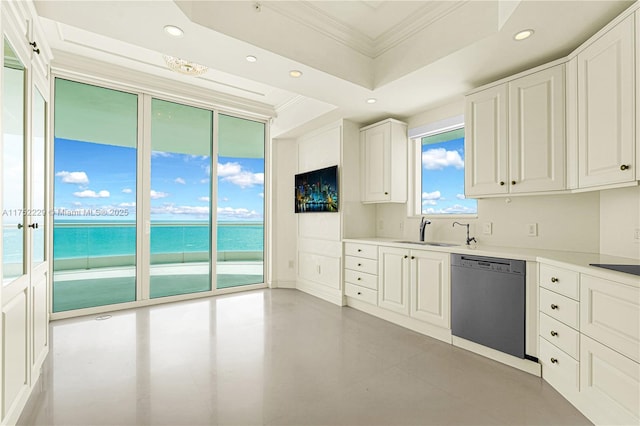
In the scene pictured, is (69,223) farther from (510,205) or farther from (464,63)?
(510,205)

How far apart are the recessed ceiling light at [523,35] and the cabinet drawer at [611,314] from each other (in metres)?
1.75

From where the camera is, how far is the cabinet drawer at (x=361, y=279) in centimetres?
373

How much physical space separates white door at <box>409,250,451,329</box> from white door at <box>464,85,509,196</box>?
0.79 meters

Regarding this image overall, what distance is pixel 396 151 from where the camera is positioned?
3990mm

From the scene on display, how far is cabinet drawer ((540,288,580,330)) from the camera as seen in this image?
1937 millimetres

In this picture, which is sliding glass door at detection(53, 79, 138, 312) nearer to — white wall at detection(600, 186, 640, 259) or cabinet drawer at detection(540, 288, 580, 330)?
cabinet drawer at detection(540, 288, 580, 330)

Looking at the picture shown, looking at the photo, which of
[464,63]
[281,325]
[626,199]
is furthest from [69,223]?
[626,199]

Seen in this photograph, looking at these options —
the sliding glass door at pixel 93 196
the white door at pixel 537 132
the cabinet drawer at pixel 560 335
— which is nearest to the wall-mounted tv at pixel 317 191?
the white door at pixel 537 132

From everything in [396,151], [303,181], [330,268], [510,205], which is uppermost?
[396,151]

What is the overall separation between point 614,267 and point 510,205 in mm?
1327

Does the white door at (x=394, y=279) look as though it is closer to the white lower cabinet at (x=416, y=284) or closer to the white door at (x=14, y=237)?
the white lower cabinet at (x=416, y=284)

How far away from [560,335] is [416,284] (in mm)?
1322

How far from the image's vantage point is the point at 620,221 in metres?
2.26

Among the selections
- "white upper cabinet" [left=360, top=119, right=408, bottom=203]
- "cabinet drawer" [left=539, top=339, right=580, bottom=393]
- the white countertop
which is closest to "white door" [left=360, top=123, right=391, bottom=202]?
"white upper cabinet" [left=360, top=119, right=408, bottom=203]
